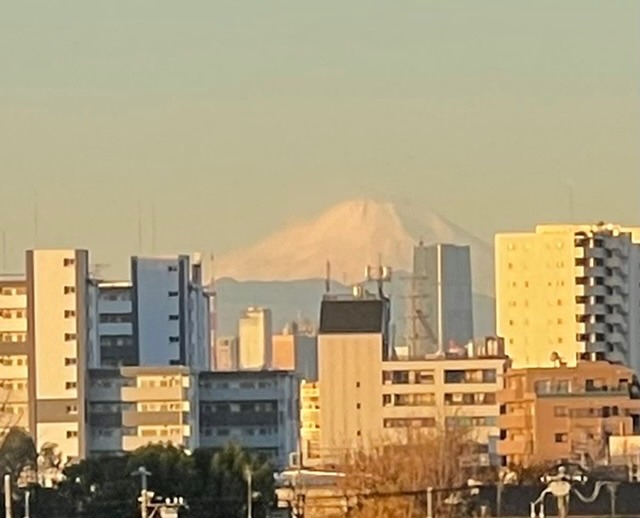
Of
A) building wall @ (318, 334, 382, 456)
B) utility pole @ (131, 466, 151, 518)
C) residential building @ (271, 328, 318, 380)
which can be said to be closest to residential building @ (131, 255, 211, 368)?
building wall @ (318, 334, 382, 456)

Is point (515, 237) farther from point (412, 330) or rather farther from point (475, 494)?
point (475, 494)

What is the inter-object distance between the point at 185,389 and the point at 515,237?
25205 mm

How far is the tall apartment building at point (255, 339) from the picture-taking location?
178 meters

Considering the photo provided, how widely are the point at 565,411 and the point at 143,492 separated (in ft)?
163

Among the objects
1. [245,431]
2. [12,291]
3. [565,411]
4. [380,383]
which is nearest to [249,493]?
[565,411]

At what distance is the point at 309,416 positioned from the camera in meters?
132

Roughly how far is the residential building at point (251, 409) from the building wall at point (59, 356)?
4114mm

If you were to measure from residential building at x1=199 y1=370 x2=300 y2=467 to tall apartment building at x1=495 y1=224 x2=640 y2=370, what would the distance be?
14318mm

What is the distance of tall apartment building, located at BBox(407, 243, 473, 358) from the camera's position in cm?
16588

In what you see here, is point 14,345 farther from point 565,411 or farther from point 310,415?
point 310,415

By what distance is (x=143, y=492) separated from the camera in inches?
1681

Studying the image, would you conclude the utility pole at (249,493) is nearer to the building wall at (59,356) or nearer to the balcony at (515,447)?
the balcony at (515,447)

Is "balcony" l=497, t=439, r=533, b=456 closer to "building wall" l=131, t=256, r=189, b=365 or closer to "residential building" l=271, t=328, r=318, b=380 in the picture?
"building wall" l=131, t=256, r=189, b=365

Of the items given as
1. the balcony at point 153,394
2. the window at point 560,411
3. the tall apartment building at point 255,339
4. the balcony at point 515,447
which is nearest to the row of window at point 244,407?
the balcony at point 153,394
